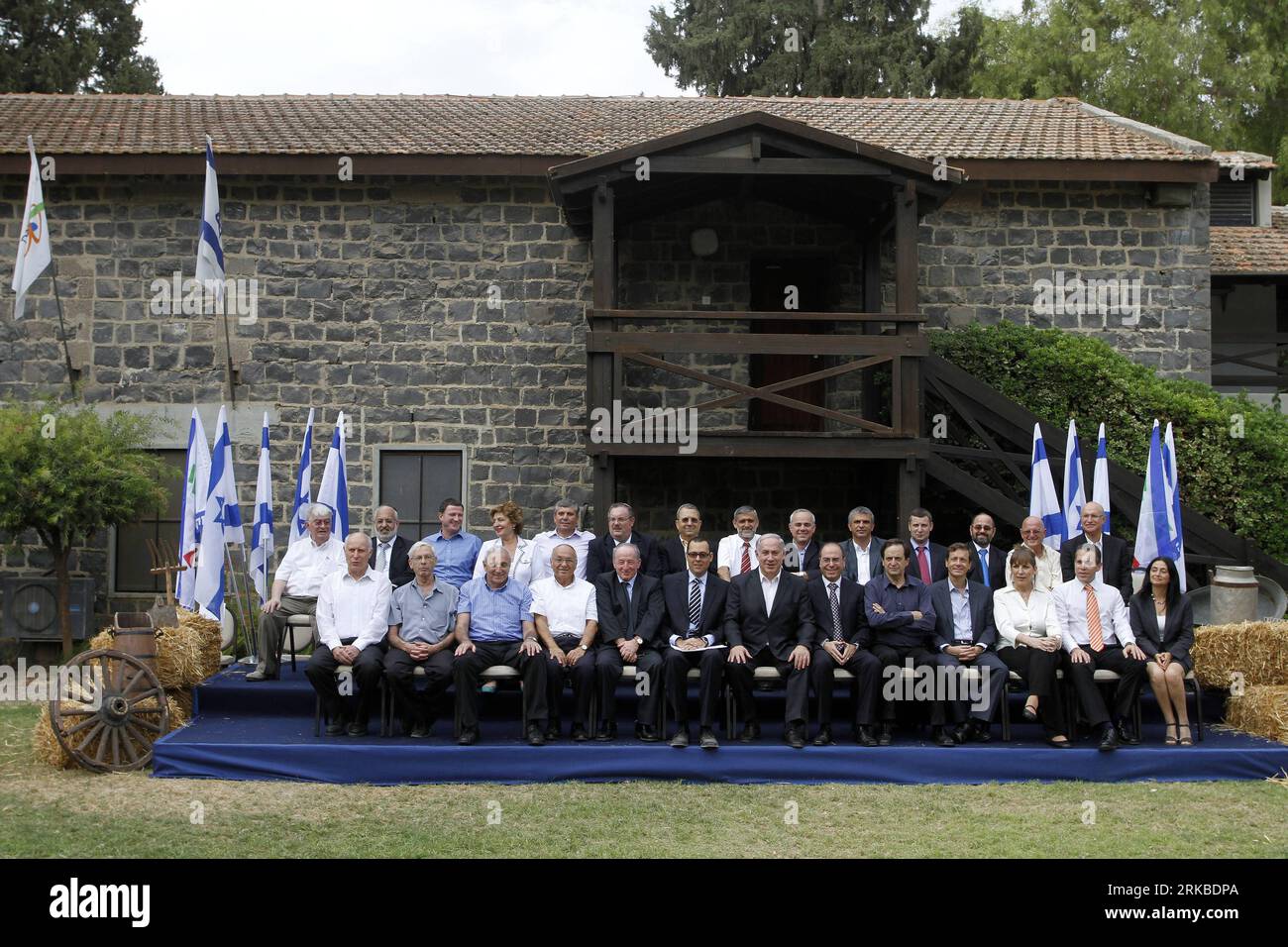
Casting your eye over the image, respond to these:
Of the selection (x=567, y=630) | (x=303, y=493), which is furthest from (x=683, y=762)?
(x=303, y=493)

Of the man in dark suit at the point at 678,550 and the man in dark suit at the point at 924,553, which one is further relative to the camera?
the man in dark suit at the point at 924,553

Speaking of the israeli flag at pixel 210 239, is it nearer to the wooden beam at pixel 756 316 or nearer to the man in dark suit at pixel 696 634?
the wooden beam at pixel 756 316

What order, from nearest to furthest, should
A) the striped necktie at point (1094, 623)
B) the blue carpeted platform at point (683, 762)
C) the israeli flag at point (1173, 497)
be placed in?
the blue carpeted platform at point (683, 762)
the striped necktie at point (1094, 623)
the israeli flag at point (1173, 497)

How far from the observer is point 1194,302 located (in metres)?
14.0

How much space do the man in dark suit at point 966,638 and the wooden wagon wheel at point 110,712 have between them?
5.35m

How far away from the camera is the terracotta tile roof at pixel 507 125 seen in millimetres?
13406

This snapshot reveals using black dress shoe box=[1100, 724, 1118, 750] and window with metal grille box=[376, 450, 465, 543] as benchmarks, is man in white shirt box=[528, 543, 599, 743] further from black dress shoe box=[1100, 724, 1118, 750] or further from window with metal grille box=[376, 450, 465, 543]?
window with metal grille box=[376, 450, 465, 543]

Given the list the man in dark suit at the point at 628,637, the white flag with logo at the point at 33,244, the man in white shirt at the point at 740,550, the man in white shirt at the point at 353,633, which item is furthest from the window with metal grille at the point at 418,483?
the man in dark suit at the point at 628,637

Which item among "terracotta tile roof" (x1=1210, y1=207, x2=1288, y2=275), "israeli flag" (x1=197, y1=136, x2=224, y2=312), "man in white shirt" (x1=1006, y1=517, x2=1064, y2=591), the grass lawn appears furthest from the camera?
"terracotta tile roof" (x1=1210, y1=207, x2=1288, y2=275)

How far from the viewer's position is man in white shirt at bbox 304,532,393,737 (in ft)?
27.7

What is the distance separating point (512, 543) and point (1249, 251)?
10927 mm

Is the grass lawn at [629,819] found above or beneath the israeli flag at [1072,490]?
beneath

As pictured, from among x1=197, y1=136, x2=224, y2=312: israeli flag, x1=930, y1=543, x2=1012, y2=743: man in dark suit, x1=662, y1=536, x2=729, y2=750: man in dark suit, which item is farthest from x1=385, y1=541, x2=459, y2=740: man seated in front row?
x1=197, y1=136, x2=224, y2=312: israeli flag

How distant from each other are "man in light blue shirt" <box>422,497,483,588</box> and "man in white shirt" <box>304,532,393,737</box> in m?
0.81
